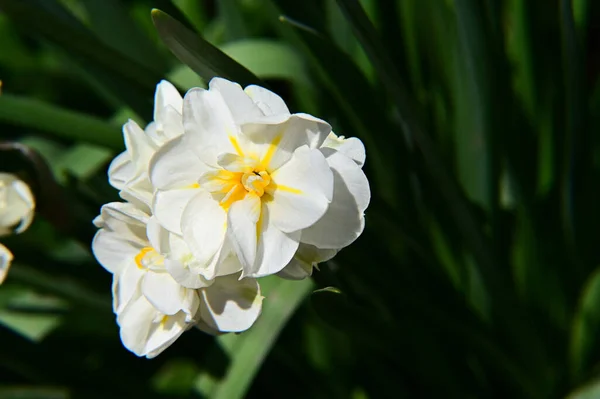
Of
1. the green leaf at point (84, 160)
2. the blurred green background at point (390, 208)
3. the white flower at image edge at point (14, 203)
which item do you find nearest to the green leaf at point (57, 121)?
the blurred green background at point (390, 208)

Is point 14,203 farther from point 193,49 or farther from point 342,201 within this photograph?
point 342,201

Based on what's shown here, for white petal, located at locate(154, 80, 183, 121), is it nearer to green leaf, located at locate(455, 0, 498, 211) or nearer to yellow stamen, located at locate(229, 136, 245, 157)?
yellow stamen, located at locate(229, 136, 245, 157)

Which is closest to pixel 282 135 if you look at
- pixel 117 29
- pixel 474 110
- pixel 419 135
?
pixel 419 135

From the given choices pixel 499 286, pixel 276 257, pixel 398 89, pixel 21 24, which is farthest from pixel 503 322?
pixel 21 24

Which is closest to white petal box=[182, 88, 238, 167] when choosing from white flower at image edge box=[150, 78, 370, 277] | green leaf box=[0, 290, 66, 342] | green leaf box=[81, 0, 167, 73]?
white flower at image edge box=[150, 78, 370, 277]

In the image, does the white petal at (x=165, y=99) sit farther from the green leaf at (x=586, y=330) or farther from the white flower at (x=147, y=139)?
the green leaf at (x=586, y=330)

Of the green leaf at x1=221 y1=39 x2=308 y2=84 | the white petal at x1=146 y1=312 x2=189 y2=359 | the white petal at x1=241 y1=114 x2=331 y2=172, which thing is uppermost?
the white petal at x1=241 y1=114 x2=331 y2=172
